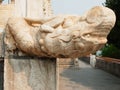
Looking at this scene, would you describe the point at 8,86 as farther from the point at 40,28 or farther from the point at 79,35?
the point at 79,35

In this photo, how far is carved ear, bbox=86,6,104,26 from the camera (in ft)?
8.63

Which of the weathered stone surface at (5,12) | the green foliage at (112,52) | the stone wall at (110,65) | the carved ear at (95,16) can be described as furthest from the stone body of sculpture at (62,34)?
the green foliage at (112,52)

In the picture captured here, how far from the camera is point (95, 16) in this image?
105 inches

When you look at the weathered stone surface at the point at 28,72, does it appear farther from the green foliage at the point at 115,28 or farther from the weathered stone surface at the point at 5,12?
the green foliage at the point at 115,28

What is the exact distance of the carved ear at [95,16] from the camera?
8.63 ft

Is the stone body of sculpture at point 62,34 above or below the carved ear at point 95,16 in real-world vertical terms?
below

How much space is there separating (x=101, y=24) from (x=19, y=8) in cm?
227

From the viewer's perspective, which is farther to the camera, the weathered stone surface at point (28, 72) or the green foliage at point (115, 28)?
the green foliage at point (115, 28)

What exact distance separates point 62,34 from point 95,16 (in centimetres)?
27

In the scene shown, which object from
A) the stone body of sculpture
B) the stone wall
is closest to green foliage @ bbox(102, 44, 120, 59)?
the stone wall

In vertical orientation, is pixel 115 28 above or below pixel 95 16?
below

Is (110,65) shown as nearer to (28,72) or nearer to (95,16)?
(28,72)

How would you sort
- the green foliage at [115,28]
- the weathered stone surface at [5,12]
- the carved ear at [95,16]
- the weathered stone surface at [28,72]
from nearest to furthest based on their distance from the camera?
the carved ear at [95,16] → the weathered stone surface at [28,72] → the weathered stone surface at [5,12] → the green foliage at [115,28]

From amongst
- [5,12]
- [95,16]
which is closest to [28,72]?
[95,16]
